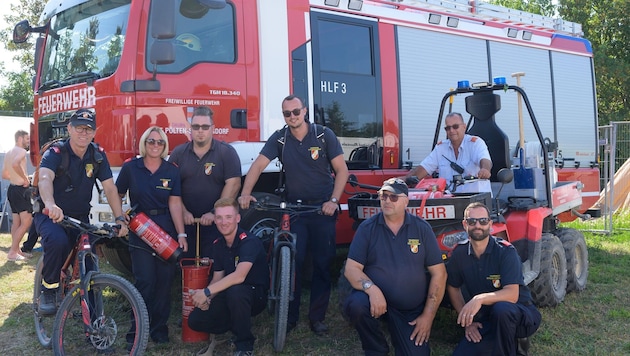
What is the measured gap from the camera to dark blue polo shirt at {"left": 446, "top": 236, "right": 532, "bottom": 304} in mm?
4062

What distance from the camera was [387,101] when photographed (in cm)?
688

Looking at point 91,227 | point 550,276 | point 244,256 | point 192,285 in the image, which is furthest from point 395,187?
point 550,276

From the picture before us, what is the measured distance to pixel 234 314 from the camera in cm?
451

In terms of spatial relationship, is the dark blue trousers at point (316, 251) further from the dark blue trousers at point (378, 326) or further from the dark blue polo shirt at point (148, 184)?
the dark blue polo shirt at point (148, 184)

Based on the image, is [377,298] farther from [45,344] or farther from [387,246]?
[45,344]

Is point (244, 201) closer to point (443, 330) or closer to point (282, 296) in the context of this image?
point (282, 296)

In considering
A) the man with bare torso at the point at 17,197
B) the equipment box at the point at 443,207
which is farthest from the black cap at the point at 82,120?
the man with bare torso at the point at 17,197

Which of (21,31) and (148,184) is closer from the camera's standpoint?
(148,184)

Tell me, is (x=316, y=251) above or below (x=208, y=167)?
below

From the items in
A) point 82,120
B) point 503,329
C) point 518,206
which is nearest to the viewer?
point 503,329

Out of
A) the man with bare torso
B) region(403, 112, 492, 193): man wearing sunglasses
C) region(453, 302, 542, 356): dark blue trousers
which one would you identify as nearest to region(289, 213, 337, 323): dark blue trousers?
region(403, 112, 492, 193): man wearing sunglasses

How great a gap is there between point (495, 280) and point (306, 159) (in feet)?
6.00

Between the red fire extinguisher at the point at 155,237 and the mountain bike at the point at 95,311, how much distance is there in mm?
246

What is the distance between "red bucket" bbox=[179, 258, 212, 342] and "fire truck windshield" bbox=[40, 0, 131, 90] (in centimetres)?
190
